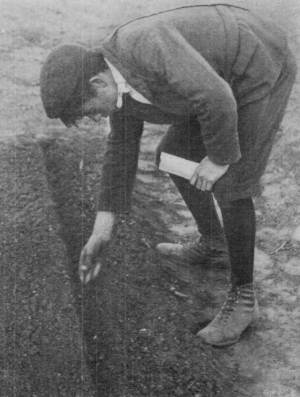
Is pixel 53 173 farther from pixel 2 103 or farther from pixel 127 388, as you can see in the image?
pixel 127 388

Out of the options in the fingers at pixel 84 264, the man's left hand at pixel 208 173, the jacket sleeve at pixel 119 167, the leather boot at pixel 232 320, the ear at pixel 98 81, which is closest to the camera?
the ear at pixel 98 81

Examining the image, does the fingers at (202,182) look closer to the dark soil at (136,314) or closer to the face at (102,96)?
the face at (102,96)

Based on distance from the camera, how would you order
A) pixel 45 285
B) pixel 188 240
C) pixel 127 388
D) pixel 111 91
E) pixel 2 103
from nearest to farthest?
pixel 111 91 < pixel 127 388 < pixel 45 285 < pixel 188 240 < pixel 2 103

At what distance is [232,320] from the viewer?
254 cm

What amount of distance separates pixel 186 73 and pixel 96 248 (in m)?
0.83

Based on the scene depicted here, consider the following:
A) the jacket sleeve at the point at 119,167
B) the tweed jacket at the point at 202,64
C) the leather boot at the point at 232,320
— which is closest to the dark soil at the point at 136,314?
the leather boot at the point at 232,320

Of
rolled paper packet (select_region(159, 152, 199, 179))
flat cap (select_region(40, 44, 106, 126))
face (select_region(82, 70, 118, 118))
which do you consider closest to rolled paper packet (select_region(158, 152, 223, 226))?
rolled paper packet (select_region(159, 152, 199, 179))

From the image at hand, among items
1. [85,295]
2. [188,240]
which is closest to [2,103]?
[188,240]

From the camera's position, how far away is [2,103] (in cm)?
412

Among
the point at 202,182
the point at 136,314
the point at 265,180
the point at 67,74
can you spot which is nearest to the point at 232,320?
the point at 136,314

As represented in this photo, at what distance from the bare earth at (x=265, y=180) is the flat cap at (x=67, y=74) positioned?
1.30 metres

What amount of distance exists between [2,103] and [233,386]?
2647mm

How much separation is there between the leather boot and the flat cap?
114cm

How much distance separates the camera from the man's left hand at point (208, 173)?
2.16 meters
